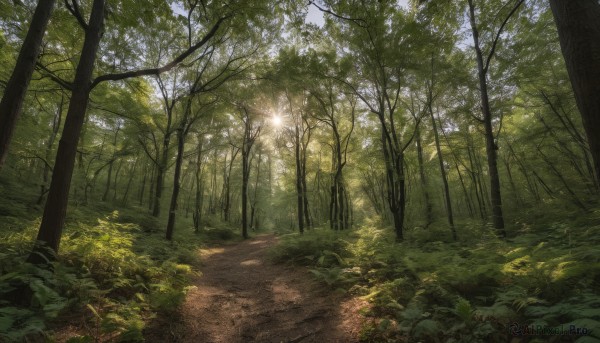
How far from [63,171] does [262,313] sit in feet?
14.7

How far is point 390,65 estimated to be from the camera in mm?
9688

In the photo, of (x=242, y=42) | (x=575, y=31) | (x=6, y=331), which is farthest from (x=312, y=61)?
(x=6, y=331)

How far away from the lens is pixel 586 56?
2523mm

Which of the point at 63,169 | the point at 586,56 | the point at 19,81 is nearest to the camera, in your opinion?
the point at 586,56

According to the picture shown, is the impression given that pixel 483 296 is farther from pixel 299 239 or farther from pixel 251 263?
pixel 251 263

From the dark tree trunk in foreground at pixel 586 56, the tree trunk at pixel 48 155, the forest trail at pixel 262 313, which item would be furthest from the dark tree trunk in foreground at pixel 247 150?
the dark tree trunk in foreground at pixel 586 56

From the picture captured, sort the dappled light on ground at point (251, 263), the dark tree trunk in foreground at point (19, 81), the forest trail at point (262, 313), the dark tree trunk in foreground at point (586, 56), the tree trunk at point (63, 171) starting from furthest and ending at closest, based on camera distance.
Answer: the dappled light on ground at point (251, 263)
the tree trunk at point (63, 171)
the forest trail at point (262, 313)
the dark tree trunk in foreground at point (19, 81)
the dark tree trunk in foreground at point (586, 56)

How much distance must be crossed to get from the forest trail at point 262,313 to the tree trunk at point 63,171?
236 cm

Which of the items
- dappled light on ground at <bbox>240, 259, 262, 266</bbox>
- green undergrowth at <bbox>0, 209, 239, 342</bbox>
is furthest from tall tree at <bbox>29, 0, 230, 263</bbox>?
dappled light on ground at <bbox>240, 259, 262, 266</bbox>

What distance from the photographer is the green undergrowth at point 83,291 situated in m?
3.34

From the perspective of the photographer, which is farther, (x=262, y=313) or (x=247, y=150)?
(x=247, y=150)

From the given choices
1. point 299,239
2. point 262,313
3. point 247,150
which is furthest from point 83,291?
point 247,150

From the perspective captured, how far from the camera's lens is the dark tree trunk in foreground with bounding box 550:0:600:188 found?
8.16ft

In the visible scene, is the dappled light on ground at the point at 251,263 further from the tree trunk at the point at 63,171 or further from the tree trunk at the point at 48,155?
the tree trunk at the point at 48,155
